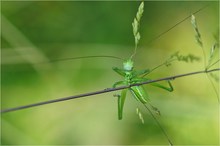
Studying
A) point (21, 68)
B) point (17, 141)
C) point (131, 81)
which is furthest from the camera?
point (21, 68)

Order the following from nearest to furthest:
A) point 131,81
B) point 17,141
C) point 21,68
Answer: point 131,81 < point 17,141 < point 21,68

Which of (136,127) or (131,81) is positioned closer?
(131,81)

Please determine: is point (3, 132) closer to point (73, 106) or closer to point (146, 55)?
point (73, 106)

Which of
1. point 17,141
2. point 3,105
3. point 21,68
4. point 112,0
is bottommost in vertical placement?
point 17,141

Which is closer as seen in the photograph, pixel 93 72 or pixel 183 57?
pixel 183 57

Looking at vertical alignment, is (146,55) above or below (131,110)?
above

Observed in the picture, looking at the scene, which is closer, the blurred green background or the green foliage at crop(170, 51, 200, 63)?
the green foliage at crop(170, 51, 200, 63)

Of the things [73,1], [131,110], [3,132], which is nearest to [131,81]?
[131,110]

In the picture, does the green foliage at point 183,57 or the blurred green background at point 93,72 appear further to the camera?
the blurred green background at point 93,72
